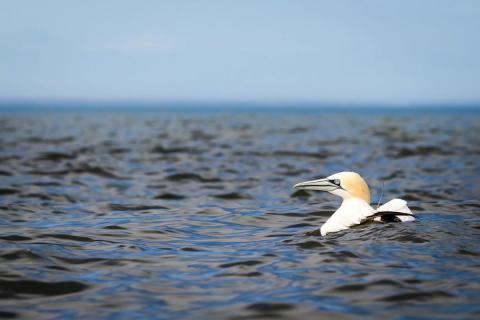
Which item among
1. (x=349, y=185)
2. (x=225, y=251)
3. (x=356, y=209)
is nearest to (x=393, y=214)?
(x=356, y=209)

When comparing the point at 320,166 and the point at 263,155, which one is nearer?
the point at 320,166

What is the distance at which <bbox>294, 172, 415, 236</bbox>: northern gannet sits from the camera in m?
9.34

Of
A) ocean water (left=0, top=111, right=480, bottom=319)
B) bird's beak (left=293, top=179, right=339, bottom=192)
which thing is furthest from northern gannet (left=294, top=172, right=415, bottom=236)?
ocean water (left=0, top=111, right=480, bottom=319)

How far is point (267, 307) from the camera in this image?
6.04 meters

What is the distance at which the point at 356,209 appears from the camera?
31.2 feet

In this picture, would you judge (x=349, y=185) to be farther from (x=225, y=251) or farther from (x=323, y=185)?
(x=225, y=251)

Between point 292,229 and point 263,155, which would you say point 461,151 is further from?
point 292,229

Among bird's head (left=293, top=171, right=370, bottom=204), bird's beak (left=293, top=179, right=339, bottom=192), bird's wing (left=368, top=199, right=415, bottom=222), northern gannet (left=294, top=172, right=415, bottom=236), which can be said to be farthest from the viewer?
bird's beak (left=293, top=179, right=339, bottom=192)

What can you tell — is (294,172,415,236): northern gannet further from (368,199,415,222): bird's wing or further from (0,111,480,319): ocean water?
(0,111,480,319): ocean water

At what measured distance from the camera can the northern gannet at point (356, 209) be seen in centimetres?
934

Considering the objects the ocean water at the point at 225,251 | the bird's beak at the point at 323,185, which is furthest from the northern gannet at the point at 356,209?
the ocean water at the point at 225,251

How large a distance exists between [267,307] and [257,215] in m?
6.39

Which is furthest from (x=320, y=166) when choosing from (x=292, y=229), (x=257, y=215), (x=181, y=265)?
(x=181, y=265)

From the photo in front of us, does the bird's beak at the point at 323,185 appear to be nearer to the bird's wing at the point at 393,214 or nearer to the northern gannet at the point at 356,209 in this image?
the northern gannet at the point at 356,209
